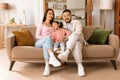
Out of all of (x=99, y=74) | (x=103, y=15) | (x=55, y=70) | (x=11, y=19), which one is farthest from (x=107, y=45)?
(x=11, y=19)

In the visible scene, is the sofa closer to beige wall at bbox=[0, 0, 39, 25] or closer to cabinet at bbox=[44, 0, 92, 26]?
cabinet at bbox=[44, 0, 92, 26]

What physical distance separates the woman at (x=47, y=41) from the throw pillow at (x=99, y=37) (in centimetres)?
77

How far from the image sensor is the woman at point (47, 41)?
10.9ft

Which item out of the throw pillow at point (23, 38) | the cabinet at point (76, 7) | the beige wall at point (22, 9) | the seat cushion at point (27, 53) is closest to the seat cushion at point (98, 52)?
the seat cushion at point (27, 53)

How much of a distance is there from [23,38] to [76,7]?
2.43 meters

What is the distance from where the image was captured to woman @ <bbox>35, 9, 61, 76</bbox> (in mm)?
3309

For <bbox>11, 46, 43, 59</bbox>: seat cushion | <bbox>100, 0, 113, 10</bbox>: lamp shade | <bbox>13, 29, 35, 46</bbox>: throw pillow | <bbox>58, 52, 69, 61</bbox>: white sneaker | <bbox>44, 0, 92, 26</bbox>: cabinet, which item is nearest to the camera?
<bbox>58, 52, 69, 61</bbox>: white sneaker

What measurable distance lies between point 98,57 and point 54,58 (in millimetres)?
769

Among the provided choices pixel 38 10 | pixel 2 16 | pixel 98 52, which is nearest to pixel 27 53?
pixel 98 52

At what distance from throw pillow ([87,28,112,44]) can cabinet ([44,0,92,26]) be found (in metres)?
1.84

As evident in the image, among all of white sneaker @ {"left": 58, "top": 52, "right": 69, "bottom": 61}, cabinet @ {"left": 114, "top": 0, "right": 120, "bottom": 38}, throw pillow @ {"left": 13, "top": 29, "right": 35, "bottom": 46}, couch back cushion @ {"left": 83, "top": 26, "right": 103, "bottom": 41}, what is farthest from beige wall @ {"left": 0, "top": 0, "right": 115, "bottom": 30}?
white sneaker @ {"left": 58, "top": 52, "right": 69, "bottom": 61}

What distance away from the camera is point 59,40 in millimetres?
3627

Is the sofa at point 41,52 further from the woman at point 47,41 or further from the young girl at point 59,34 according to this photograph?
the young girl at point 59,34

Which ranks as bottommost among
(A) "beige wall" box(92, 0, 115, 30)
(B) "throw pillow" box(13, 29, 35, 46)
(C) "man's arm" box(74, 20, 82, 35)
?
(B) "throw pillow" box(13, 29, 35, 46)
